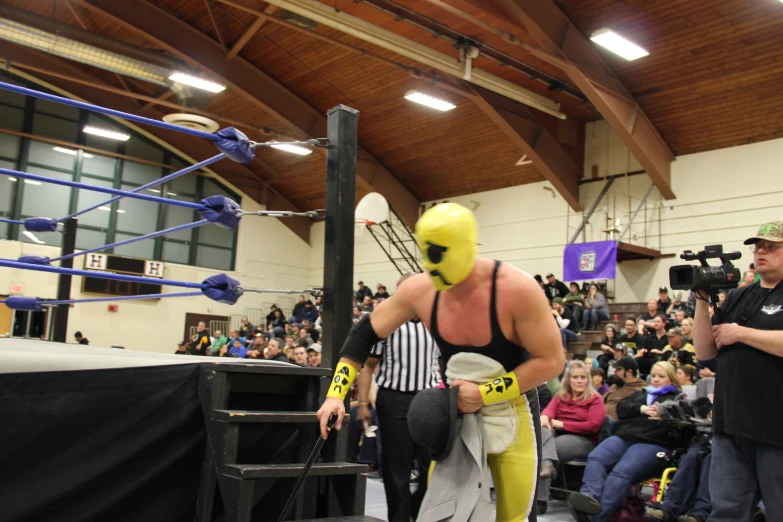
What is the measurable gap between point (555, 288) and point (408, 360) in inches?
348

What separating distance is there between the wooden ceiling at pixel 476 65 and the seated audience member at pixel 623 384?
5.67m

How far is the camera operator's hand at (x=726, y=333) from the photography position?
249 cm

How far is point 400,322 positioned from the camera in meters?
2.18

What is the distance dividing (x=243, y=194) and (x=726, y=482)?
1651 centimetres

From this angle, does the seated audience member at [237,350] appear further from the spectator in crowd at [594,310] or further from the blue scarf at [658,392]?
the blue scarf at [658,392]

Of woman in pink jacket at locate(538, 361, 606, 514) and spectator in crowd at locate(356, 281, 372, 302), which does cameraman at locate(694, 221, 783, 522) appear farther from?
spectator in crowd at locate(356, 281, 372, 302)

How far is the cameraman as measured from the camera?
7.82 ft

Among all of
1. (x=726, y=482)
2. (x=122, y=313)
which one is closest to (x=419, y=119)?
(x=122, y=313)

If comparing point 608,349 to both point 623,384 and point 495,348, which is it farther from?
point 495,348

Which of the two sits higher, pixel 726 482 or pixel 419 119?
pixel 419 119

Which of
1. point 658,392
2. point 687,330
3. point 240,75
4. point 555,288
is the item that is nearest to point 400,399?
point 658,392

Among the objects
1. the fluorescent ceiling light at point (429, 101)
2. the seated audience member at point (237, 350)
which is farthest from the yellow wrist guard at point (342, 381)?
the fluorescent ceiling light at point (429, 101)

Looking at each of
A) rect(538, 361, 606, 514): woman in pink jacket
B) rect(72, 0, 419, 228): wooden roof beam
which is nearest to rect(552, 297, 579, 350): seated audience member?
rect(538, 361, 606, 514): woman in pink jacket

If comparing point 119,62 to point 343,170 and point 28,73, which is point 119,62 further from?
point 343,170
